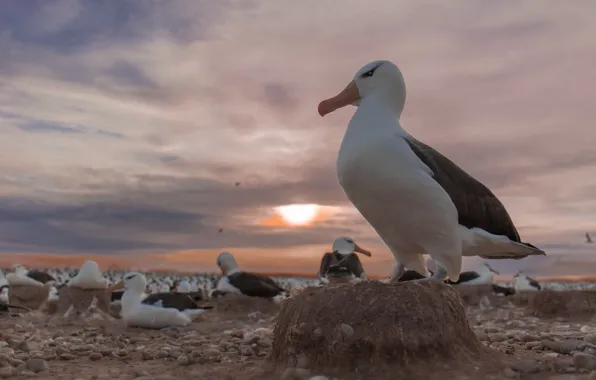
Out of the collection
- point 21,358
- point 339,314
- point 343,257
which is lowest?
point 21,358

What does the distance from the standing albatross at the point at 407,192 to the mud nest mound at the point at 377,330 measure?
1.46 feet

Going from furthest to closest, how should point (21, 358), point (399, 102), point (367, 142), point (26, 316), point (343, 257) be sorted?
point (26, 316)
point (343, 257)
point (21, 358)
point (399, 102)
point (367, 142)

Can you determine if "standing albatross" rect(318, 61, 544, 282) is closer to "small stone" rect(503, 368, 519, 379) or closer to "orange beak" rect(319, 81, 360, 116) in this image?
"orange beak" rect(319, 81, 360, 116)

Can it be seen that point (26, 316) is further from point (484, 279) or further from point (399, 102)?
point (484, 279)

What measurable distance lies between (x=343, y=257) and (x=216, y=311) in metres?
3.94

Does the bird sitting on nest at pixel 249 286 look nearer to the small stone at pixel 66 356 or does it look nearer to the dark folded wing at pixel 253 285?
the dark folded wing at pixel 253 285

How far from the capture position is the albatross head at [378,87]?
608cm

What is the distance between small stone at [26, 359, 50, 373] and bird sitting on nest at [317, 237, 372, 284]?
18.7 feet

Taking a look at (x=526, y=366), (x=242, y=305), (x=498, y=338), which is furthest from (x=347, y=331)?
(x=242, y=305)

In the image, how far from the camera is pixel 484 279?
20406mm

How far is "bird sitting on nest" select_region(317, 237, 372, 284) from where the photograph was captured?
37.0 ft

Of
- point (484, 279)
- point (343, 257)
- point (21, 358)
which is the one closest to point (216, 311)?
point (343, 257)

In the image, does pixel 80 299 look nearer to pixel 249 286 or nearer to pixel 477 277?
pixel 249 286

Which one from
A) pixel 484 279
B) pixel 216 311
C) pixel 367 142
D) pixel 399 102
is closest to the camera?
pixel 367 142
